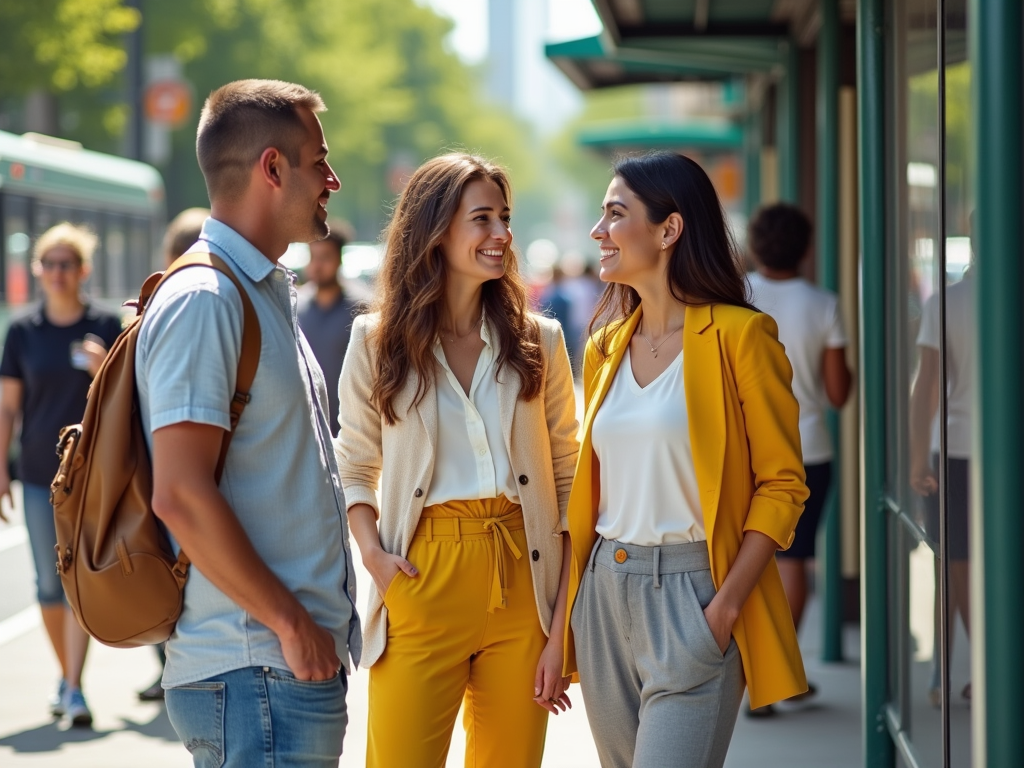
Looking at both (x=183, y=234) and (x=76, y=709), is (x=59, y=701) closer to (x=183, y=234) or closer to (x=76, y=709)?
(x=76, y=709)

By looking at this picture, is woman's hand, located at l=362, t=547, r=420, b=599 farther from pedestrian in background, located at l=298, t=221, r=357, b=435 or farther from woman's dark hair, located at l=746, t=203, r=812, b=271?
pedestrian in background, located at l=298, t=221, r=357, b=435

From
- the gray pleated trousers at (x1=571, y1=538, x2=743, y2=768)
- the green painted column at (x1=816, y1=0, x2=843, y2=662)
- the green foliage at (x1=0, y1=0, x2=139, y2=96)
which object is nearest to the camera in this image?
the gray pleated trousers at (x1=571, y1=538, x2=743, y2=768)

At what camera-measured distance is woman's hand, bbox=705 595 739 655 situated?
125 inches

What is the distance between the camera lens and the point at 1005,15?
2.56 m

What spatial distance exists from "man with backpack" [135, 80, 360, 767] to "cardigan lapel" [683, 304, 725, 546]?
85 cm

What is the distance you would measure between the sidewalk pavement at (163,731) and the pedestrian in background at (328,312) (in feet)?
5.16

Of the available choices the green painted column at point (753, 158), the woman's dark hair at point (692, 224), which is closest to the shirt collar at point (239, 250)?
the woman's dark hair at point (692, 224)

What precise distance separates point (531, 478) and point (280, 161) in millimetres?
1112

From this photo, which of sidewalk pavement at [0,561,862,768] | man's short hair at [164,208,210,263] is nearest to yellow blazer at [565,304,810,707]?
sidewalk pavement at [0,561,862,768]

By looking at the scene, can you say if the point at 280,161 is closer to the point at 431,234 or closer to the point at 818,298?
the point at 431,234

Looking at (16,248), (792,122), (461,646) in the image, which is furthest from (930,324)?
(16,248)

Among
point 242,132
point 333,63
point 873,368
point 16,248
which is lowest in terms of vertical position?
point 873,368

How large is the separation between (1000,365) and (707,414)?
2.52 feet

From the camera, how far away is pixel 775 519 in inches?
126
